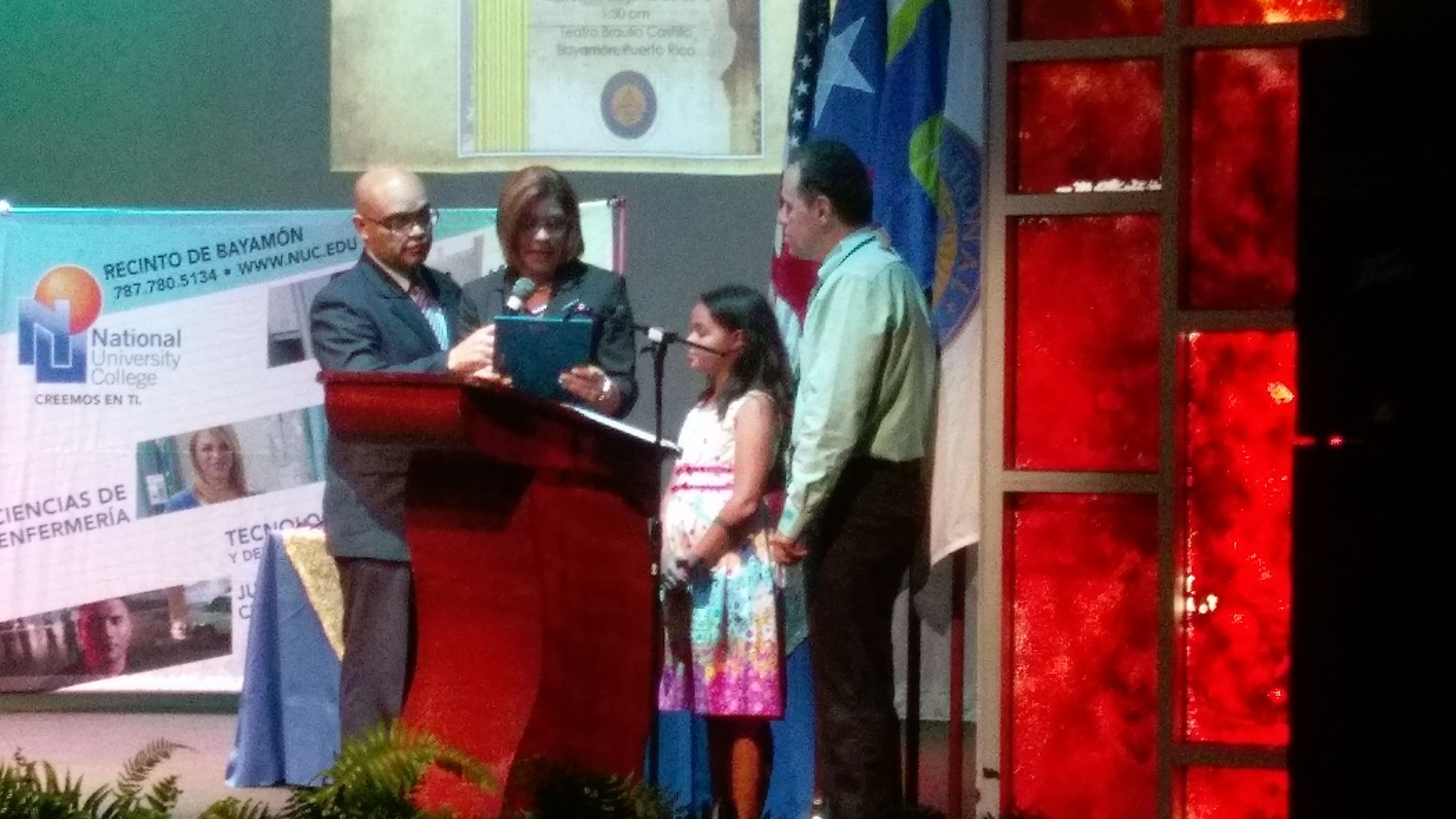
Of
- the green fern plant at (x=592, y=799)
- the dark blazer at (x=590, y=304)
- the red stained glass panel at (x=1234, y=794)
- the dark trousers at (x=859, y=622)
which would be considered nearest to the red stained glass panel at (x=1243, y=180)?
the dark trousers at (x=859, y=622)

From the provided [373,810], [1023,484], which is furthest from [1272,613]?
[373,810]

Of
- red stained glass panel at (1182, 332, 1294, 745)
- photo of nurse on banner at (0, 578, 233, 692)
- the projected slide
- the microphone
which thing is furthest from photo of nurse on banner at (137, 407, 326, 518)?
red stained glass panel at (1182, 332, 1294, 745)

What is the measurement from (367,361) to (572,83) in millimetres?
3303

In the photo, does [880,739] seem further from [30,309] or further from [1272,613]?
[30,309]

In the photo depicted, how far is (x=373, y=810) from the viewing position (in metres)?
1.70

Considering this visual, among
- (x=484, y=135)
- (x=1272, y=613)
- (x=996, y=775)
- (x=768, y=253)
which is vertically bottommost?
(x=996, y=775)

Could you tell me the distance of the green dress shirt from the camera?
345 cm

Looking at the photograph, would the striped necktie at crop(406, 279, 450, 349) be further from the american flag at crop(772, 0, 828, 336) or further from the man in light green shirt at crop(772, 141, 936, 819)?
the american flag at crop(772, 0, 828, 336)

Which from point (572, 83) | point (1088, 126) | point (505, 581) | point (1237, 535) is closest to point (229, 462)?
point (572, 83)

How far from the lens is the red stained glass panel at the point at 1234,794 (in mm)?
3416

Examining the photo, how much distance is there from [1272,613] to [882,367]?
2.65 ft

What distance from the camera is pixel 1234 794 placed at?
344 cm

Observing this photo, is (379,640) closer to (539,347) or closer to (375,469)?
(375,469)

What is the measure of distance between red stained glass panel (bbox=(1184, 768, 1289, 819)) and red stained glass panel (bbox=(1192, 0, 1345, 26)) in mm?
1304
